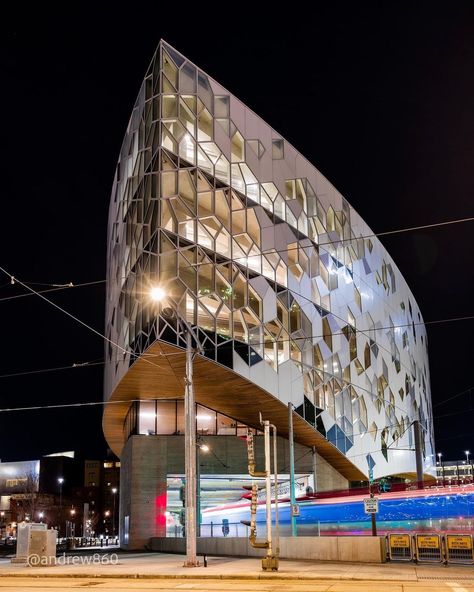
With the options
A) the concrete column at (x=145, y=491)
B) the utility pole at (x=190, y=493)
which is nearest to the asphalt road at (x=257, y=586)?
the utility pole at (x=190, y=493)

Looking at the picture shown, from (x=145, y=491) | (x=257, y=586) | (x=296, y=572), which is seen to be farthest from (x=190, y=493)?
(x=145, y=491)

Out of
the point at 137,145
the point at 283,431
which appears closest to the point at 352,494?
the point at 283,431

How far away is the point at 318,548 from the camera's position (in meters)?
27.7

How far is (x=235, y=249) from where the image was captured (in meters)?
44.1

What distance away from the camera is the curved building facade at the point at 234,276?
41.0 meters

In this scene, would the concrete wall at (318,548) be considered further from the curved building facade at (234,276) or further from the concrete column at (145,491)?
the concrete column at (145,491)

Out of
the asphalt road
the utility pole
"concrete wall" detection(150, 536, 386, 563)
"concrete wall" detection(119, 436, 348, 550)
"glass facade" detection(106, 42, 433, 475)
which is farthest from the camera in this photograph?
"concrete wall" detection(119, 436, 348, 550)

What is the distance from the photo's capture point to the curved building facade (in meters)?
41.0

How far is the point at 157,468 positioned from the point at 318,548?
72.4 ft

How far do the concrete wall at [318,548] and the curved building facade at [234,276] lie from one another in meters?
10.4

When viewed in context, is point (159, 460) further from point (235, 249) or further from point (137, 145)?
point (137, 145)

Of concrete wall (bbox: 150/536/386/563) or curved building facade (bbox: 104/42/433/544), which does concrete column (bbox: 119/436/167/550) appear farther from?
concrete wall (bbox: 150/536/386/563)

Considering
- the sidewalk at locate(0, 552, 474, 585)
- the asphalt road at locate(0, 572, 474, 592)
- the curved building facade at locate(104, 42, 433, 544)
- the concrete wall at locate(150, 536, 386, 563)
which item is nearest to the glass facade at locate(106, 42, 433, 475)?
the curved building facade at locate(104, 42, 433, 544)

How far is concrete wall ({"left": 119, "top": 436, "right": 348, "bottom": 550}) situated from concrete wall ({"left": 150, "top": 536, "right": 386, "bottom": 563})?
39.5 ft
